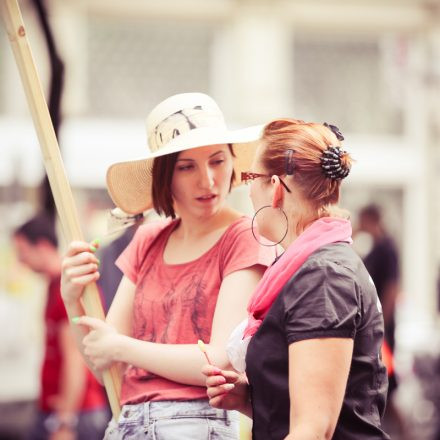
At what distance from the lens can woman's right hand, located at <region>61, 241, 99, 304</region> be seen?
9.57ft

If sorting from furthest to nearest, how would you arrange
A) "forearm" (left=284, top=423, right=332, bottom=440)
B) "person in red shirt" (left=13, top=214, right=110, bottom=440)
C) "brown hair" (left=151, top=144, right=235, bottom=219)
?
"person in red shirt" (left=13, top=214, right=110, bottom=440), "brown hair" (left=151, top=144, right=235, bottom=219), "forearm" (left=284, top=423, right=332, bottom=440)

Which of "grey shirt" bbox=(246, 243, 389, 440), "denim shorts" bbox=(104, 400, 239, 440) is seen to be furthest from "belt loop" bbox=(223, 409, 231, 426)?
"grey shirt" bbox=(246, 243, 389, 440)

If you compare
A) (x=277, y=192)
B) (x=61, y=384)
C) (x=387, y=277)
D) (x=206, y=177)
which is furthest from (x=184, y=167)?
(x=387, y=277)

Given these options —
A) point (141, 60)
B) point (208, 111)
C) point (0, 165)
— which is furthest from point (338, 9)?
point (208, 111)

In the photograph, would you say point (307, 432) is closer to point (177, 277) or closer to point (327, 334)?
point (327, 334)

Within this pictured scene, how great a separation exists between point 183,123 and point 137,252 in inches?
17.0

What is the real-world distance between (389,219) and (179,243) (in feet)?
39.1

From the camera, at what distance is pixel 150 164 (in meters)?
3.09

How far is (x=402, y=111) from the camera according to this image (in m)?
14.7

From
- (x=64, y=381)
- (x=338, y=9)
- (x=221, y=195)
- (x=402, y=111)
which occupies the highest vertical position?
(x=338, y=9)

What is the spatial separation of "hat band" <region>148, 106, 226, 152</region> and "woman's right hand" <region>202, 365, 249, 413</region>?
0.72 metres

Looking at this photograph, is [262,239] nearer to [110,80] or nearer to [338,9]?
[110,80]

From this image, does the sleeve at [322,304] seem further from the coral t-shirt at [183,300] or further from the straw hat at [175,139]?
the straw hat at [175,139]

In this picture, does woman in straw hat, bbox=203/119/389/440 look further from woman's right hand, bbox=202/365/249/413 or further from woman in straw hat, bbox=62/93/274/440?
woman in straw hat, bbox=62/93/274/440
